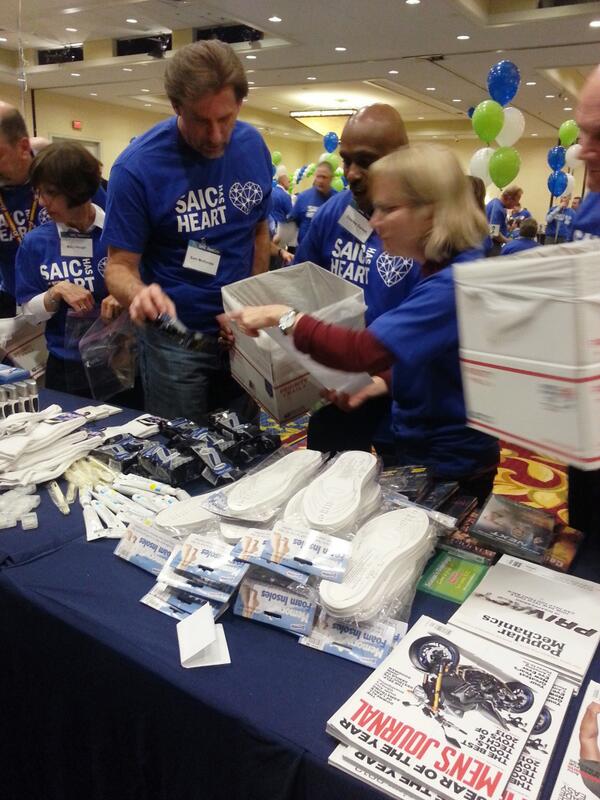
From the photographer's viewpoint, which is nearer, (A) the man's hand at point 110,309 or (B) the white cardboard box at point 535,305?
(B) the white cardboard box at point 535,305

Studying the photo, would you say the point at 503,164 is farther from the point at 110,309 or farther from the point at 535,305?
the point at 535,305

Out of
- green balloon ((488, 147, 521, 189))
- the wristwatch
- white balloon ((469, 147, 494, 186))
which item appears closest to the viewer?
the wristwatch

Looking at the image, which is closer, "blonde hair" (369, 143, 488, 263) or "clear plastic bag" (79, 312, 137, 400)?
"blonde hair" (369, 143, 488, 263)

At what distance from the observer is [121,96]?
1230 centimetres

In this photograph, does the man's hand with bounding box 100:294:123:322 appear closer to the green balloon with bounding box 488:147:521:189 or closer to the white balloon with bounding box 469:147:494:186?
the green balloon with bounding box 488:147:521:189

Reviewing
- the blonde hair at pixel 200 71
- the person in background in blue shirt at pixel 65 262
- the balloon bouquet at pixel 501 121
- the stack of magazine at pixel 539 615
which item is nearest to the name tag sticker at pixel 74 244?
the person in background in blue shirt at pixel 65 262

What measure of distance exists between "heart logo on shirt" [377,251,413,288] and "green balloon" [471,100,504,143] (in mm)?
4675

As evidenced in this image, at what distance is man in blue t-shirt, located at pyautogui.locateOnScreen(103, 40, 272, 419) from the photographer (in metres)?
1.62

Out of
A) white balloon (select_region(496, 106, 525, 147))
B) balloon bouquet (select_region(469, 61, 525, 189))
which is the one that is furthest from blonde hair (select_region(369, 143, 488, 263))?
white balloon (select_region(496, 106, 525, 147))

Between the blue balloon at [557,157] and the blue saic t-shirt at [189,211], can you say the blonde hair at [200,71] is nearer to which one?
the blue saic t-shirt at [189,211]

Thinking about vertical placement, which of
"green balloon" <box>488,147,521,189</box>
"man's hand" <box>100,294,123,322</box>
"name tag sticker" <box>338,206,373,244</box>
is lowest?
"man's hand" <box>100,294,123,322</box>

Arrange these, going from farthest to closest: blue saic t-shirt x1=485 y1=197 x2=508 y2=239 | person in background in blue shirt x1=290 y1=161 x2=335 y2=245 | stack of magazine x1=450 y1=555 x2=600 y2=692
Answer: blue saic t-shirt x1=485 y1=197 x2=508 y2=239
person in background in blue shirt x1=290 y1=161 x2=335 y2=245
stack of magazine x1=450 y1=555 x2=600 y2=692

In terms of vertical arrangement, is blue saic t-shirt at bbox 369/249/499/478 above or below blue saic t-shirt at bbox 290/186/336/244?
below

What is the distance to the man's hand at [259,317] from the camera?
1.28 m
